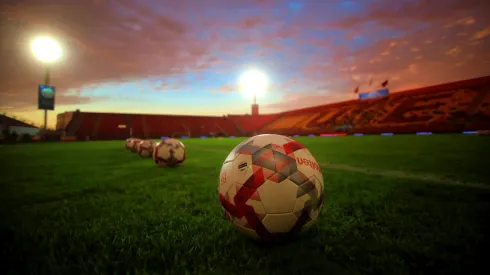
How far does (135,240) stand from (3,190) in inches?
173

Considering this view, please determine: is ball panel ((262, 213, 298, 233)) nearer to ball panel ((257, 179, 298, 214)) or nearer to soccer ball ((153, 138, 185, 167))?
ball panel ((257, 179, 298, 214))

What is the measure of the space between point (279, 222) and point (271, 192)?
274 mm

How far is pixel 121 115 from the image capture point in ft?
158

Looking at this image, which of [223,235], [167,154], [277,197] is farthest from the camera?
[167,154]

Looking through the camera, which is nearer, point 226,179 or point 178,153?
point 226,179

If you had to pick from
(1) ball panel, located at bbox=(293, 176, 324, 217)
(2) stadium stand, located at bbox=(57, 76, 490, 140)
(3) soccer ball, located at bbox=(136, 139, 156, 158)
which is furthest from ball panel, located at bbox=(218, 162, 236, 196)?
(2) stadium stand, located at bbox=(57, 76, 490, 140)

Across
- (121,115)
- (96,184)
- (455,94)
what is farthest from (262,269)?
(121,115)

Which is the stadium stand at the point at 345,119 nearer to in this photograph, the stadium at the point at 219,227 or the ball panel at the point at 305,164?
the stadium at the point at 219,227

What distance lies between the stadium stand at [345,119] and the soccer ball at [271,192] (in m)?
27.0

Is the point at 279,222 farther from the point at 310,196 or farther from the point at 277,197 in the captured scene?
the point at 310,196

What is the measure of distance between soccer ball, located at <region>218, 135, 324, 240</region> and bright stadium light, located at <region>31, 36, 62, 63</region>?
4873 cm

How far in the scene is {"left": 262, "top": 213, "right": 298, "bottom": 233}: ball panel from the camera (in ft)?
6.27

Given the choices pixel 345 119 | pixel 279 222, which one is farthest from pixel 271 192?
pixel 345 119

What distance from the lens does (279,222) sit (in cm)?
192
